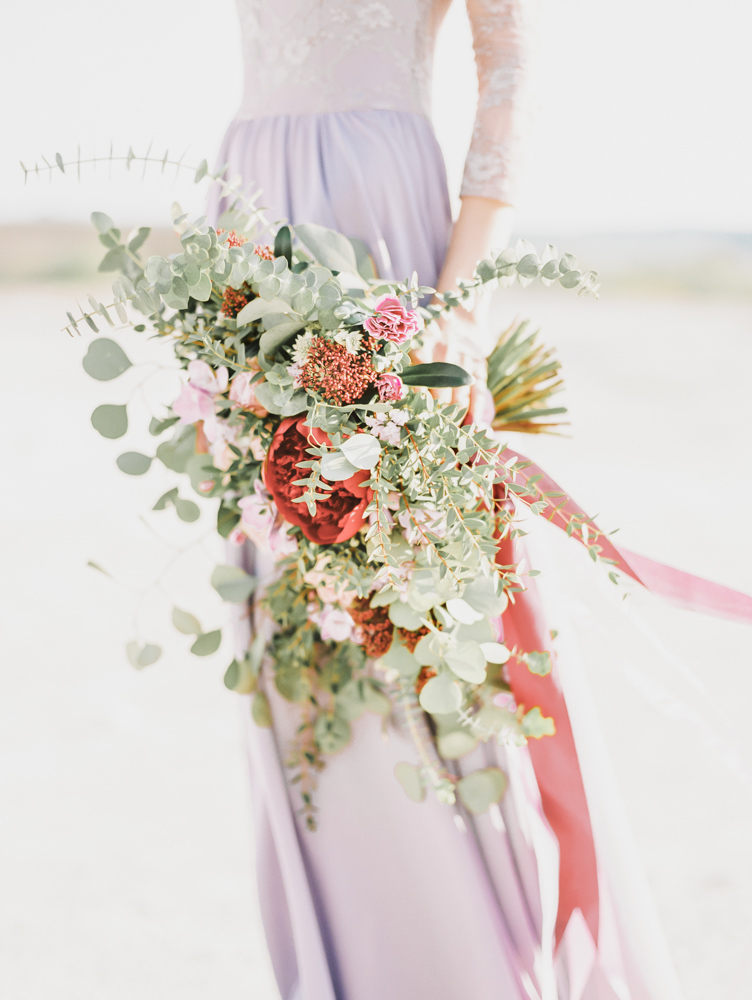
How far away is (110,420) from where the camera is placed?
668mm

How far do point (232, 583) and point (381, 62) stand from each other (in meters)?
0.61

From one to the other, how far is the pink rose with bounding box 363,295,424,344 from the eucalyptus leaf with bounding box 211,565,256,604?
0.40 meters

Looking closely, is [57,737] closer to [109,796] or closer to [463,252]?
[109,796]

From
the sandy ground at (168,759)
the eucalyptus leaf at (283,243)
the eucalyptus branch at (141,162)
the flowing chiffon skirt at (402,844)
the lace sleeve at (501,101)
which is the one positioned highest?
the lace sleeve at (501,101)

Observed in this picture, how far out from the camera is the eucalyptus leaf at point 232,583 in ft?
2.74

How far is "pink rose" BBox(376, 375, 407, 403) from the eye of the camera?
1.83ft

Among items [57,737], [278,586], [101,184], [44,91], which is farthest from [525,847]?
[44,91]

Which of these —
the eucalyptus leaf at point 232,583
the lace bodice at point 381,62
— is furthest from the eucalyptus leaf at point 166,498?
the lace bodice at point 381,62

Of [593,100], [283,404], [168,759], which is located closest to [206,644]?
[283,404]

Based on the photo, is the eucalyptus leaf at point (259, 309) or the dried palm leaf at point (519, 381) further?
the dried palm leaf at point (519, 381)

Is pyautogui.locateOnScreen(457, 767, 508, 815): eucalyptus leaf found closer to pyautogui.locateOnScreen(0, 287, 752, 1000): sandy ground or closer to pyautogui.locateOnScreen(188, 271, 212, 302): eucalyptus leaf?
pyautogui.locateOnScreen(0, 287, 752, 1000): sandy ground

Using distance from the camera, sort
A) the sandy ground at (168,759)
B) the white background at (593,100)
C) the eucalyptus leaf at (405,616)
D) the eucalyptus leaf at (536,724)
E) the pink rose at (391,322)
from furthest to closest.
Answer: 1. the white background at (593,100)
2. the sandy ground at (168,759)
3. the eucalyptus leaf at (536,724)
4. the eucalyptus leaf at (405,616)
5. the pink rose at (391,322)

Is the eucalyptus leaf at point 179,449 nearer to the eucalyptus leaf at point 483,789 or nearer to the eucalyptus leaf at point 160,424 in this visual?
the eucalyptus leaf at point 160,424

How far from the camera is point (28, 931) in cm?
110
